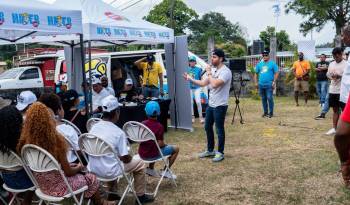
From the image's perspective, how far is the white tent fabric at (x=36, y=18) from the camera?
5031 millimetres

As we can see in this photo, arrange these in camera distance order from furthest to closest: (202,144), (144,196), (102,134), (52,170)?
(202,144) < (144,196) < (102,134) < (52,170)

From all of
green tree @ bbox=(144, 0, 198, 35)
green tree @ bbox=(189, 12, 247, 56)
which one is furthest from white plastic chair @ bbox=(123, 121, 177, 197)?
green tree @ bbox=(189, 12, 247, 56)

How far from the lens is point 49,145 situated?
11.5 feet

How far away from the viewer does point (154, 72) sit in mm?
9438

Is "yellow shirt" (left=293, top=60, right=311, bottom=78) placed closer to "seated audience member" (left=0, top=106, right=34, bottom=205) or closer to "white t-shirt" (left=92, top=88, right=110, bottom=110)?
"white t-shirt" (left=92, top=88, right=110, bottom=110)

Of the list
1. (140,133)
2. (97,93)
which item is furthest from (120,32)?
(140,133)

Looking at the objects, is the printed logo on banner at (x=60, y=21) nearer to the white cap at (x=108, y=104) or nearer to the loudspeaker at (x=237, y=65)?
the white cap at (x=108, y=104)

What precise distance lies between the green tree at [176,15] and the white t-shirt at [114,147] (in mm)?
40194

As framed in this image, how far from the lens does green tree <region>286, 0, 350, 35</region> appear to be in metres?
32.8

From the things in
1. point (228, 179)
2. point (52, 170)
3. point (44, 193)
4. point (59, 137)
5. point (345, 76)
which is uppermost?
point (345, 76)

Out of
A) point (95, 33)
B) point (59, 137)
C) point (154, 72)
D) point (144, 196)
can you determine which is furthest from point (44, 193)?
point (154, 72)

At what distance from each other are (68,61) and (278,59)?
1007 cm

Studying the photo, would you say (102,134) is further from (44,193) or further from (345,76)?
(345,76)

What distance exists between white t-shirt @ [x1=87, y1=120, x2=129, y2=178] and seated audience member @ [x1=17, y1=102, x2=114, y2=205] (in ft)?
1.04
